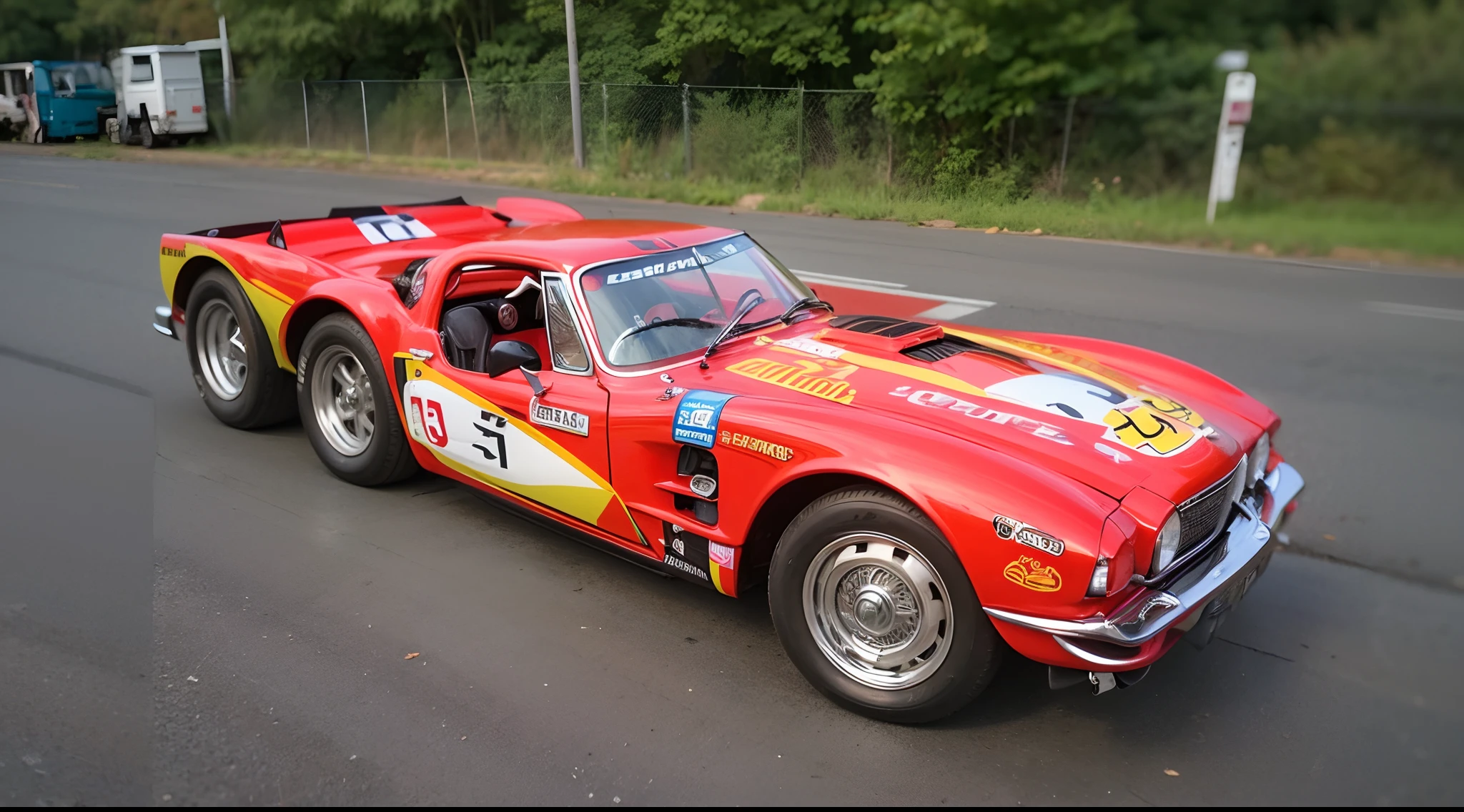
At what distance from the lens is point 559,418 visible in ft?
13.2

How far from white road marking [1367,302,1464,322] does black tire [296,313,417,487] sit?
8.75 metres

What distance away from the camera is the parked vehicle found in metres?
31.3

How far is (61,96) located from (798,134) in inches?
1005

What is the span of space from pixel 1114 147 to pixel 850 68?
22.5 feet

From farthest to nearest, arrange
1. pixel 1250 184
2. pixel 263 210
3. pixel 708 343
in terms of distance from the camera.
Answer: pixel 263 210 → pixel 1250 184 → pixel 708 343

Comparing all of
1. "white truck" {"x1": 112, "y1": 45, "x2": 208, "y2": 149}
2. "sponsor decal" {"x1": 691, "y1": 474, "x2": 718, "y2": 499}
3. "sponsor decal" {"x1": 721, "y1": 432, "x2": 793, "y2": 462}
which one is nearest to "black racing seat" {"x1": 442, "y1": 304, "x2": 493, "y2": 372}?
"sponsor decal" {"x1": 691, "y1": 474, "x2": 718, "y2": 499}

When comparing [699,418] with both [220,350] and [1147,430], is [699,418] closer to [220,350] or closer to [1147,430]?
[1147,430]

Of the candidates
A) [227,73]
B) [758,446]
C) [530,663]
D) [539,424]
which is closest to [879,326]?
[758,446]

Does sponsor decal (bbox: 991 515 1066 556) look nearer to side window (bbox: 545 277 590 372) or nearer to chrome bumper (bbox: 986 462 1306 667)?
chrome bumper (bbox: 986 462 1306 667)

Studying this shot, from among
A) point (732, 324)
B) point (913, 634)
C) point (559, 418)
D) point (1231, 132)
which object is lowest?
point (913, 634)

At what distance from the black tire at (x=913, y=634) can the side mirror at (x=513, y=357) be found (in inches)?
51.2

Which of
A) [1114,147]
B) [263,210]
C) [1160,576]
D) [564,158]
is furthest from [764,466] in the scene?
[564,158]

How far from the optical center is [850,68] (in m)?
13.6

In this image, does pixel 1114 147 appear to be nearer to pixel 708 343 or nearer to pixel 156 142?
pixel 708 343
